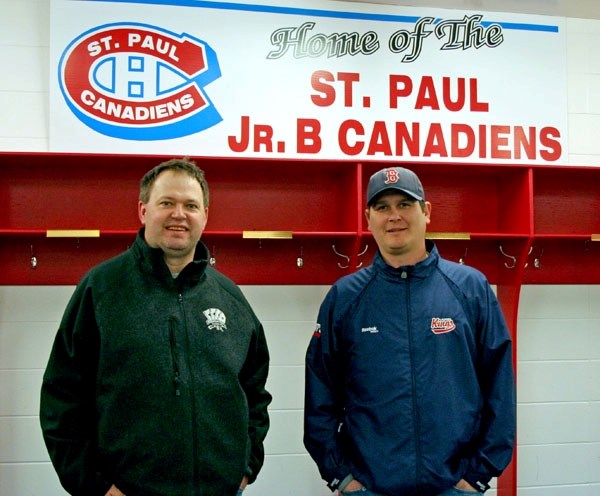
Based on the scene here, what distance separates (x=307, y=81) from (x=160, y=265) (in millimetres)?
1544

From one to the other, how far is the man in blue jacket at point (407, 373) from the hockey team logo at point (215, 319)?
36cm

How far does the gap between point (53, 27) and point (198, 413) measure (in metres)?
1.99

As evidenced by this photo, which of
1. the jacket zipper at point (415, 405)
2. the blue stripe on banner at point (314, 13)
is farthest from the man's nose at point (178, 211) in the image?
the blue stripe on banner at point (314, 13)

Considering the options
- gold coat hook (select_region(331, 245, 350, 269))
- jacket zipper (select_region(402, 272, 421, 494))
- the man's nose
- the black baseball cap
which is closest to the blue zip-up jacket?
jacket zipper (select_region(402, 272, 421, 494))

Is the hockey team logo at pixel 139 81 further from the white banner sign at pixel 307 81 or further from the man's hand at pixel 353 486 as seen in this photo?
the man's hand at pixel 353 486

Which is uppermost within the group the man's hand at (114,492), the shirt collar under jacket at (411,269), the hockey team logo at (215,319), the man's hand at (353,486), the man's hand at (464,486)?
the shirt collar under jacket at (411,269)

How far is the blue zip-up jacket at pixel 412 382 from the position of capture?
63.6 inches

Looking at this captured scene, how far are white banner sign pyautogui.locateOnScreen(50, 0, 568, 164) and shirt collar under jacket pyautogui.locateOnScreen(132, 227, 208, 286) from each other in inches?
46.4

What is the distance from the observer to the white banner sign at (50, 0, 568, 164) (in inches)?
103

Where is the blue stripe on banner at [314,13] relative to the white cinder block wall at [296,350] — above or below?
above

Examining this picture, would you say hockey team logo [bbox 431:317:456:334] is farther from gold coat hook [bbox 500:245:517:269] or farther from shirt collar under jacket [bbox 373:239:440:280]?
gold coat hook [bbox 500:245:517:269]

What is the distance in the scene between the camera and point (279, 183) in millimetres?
2707

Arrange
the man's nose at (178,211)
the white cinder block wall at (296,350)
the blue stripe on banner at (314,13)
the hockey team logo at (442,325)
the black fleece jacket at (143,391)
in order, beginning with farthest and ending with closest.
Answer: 1. the blue stripe on banner at (314,13)
2. the white cinder block wall at (296,350)
3. the hockey team logo at (442,325)
4. the man's nose at (178,211)
5. the black fleece jacket at (143,391)

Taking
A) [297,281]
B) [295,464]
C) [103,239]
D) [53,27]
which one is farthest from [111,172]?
[295,464]
